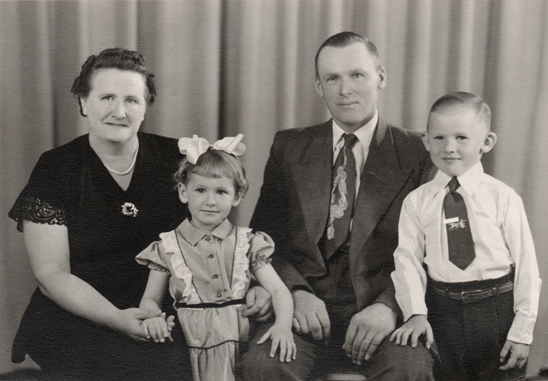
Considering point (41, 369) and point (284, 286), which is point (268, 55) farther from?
point (41, 369)

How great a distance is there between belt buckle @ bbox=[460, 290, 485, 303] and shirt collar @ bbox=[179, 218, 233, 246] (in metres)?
0.78

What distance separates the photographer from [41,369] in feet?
5.80

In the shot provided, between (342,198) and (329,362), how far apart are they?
1.79 feet

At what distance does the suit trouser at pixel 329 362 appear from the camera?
1.58m

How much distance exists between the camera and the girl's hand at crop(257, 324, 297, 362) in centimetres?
160

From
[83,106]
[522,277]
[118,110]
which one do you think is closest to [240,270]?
[118,110]

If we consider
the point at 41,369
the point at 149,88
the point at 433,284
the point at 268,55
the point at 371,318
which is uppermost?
the point at 268,55

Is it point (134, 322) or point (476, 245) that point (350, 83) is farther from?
point (134, 322)

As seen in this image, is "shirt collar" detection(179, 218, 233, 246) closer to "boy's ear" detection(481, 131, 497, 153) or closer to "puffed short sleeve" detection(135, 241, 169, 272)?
"puffed short sleeve" detection(135, 241, 169, 272)

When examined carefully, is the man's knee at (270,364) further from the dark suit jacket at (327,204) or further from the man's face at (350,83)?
the man's face at (350,83)

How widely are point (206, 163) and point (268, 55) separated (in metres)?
0.45

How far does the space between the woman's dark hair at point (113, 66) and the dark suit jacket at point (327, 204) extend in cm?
51

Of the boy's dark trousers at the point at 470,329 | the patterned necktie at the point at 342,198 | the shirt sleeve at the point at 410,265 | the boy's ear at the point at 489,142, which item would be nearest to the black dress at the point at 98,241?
the patterned necktie at the point at 342,198

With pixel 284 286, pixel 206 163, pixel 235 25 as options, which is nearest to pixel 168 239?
pixel 206 163
